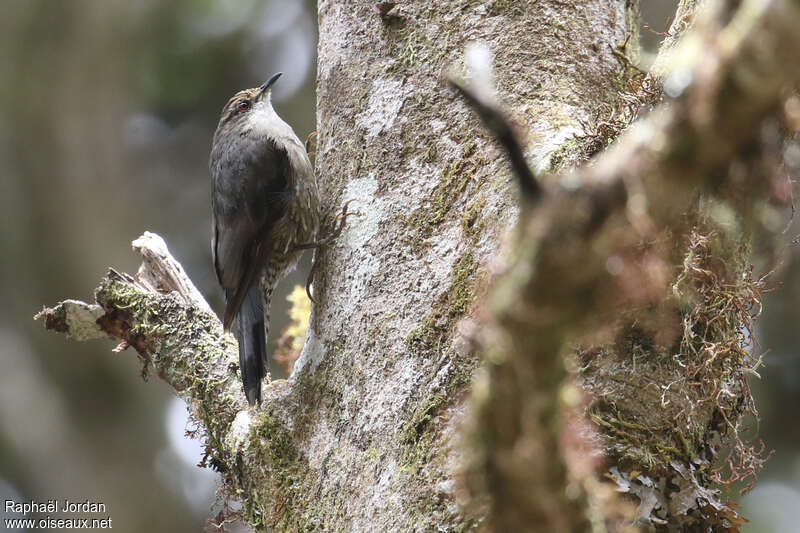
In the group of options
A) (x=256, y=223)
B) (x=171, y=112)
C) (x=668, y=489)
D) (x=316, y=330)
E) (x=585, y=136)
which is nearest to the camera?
(x=668, y=489)

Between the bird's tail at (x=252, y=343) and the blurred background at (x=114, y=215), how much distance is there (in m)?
3.00

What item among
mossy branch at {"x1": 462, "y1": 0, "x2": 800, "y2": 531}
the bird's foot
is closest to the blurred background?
the bird's foot

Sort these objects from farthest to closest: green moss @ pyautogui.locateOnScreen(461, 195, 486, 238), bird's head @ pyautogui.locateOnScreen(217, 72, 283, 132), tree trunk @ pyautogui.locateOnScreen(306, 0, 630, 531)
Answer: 1. bird's head @ pyautogui.locateOnScreen(217, 72, 283, 132)
2. green moss @ pyautogui.locateOnScreen(461, 195, 486, 238)
3. tree trunk @ pyautogui.locateOnScreen(306, 0, 630, 531)

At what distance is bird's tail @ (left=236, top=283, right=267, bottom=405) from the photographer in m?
2.62

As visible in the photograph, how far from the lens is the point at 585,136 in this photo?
2.13 meters

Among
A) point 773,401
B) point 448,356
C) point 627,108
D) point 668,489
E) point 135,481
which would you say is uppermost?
point 627,108

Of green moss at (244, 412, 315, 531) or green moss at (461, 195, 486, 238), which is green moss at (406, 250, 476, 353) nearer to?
green moss at (461, 195, 486, 238)

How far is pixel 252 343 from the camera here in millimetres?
2842

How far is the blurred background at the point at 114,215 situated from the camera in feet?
19.6

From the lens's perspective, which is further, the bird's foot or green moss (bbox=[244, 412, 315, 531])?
the bird's foot

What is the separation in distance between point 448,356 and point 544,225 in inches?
44.4

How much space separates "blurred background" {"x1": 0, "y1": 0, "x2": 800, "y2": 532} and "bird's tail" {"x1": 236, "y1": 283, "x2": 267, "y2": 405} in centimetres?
300

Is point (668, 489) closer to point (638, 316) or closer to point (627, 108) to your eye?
point (638, 316)


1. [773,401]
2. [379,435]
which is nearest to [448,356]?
[379,435]
